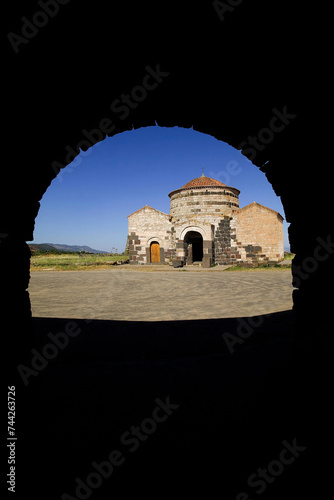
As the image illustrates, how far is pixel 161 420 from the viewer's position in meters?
2.16

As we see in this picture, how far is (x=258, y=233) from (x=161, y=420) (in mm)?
17936

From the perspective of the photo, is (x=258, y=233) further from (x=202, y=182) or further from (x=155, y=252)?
(x=155, y=252)

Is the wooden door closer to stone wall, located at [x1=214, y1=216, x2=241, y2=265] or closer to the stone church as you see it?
the stone church

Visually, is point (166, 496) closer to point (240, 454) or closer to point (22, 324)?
point (240, 454)

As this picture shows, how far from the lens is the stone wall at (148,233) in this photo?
847 inches

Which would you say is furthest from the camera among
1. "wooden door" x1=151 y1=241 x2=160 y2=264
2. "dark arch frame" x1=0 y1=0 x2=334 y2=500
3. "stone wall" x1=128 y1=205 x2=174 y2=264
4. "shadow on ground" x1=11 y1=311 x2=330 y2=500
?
"wooden door" x1=151 y1=241 x2=160 y2=264

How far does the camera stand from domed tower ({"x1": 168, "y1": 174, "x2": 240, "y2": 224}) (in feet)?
70.1

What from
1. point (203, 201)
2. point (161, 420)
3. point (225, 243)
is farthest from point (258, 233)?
point (161, 420)

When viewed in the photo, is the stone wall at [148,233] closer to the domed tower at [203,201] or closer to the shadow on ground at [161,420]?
the domed tower at [203,201]

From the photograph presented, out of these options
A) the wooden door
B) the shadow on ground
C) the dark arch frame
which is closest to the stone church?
the wooden door

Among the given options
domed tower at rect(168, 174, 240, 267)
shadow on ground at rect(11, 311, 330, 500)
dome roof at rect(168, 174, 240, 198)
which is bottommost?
shadow on ground at rect(11, 311, 330, 500)

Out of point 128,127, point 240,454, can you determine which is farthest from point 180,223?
point 240,454

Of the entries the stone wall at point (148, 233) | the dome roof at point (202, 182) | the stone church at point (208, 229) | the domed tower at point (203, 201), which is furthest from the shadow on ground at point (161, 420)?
the dome roof at point (202, 182)

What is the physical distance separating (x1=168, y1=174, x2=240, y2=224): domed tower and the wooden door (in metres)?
2.70
